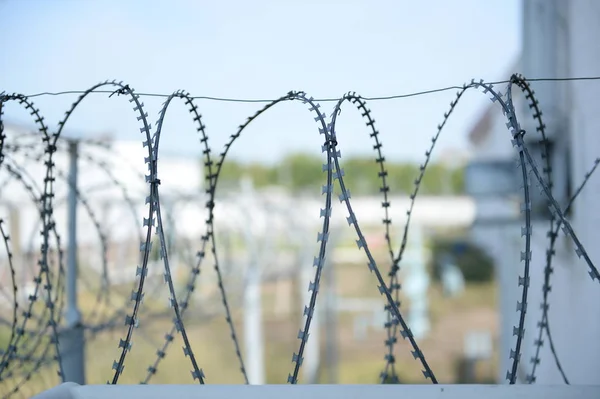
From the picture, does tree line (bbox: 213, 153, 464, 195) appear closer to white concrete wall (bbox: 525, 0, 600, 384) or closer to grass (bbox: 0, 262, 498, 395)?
grass (bbox: 0, 262, 498, 395)

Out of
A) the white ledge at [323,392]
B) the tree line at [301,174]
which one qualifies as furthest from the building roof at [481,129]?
the white ledge at [323,392]

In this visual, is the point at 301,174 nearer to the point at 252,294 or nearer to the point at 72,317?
the point at 252,294

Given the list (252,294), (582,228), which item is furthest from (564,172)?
(252,294)

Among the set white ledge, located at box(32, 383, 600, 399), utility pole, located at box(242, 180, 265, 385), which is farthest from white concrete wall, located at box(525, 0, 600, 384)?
utility pole, located at box(242, 180, 265, 385)

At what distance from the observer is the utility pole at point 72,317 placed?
162 inches

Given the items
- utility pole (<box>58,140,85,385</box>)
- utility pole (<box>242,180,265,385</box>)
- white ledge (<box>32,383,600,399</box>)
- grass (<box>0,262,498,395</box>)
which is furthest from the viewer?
utility pole (<box>242,180,265,385</box>)

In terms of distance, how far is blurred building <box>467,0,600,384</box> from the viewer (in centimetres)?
482

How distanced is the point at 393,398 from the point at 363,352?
57.0 feet

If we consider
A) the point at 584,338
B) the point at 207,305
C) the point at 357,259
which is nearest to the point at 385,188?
the point at 584,338

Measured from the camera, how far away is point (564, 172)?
5867 millimetres

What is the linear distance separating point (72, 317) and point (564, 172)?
13.4ft

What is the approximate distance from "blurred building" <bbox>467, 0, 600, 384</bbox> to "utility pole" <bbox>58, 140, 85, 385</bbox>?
2706 millimetres

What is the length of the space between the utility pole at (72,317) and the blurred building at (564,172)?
2706 mm

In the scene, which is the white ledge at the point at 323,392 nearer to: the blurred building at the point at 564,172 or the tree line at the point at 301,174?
the blurred building at the point at 564,172
